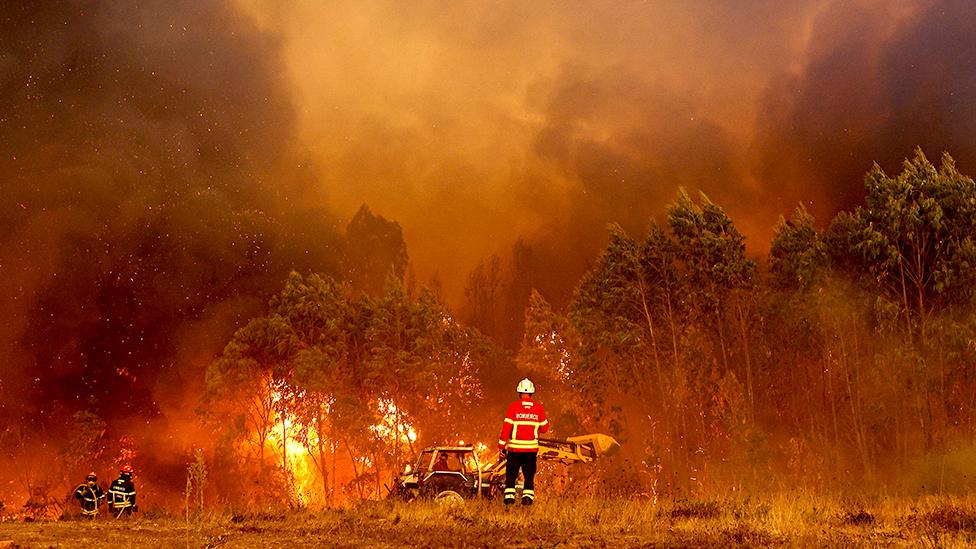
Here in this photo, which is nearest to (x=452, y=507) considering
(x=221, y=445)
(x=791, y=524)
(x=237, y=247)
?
(x=791, y=524)

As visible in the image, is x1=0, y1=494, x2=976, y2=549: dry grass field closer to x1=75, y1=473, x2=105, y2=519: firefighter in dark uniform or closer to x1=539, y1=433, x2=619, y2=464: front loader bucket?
x1=75, y1=473, x2=105, y2=519: firefighter in dark uniform

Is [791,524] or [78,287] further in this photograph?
[78,287]

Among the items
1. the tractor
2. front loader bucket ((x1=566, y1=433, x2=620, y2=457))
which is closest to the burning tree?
front loader bucket ((x1=566, y1=433, x2=620, y2=457))

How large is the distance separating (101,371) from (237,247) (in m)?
11.7

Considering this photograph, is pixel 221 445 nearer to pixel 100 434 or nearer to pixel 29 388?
pixel 100 434

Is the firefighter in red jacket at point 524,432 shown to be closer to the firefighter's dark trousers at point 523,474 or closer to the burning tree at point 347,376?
the firefighter's dark trousers at point 523,474

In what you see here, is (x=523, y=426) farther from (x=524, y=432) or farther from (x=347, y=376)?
(x=347, y=376)

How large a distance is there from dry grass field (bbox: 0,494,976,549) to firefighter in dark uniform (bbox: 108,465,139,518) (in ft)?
11.6

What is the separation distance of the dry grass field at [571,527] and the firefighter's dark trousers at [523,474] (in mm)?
426

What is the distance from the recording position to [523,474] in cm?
1529

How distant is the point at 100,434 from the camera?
47875 millimetres

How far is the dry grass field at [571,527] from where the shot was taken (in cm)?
1025

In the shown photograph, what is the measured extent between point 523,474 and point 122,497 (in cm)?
957

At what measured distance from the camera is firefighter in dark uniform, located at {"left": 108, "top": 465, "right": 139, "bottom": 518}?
18.3 m
